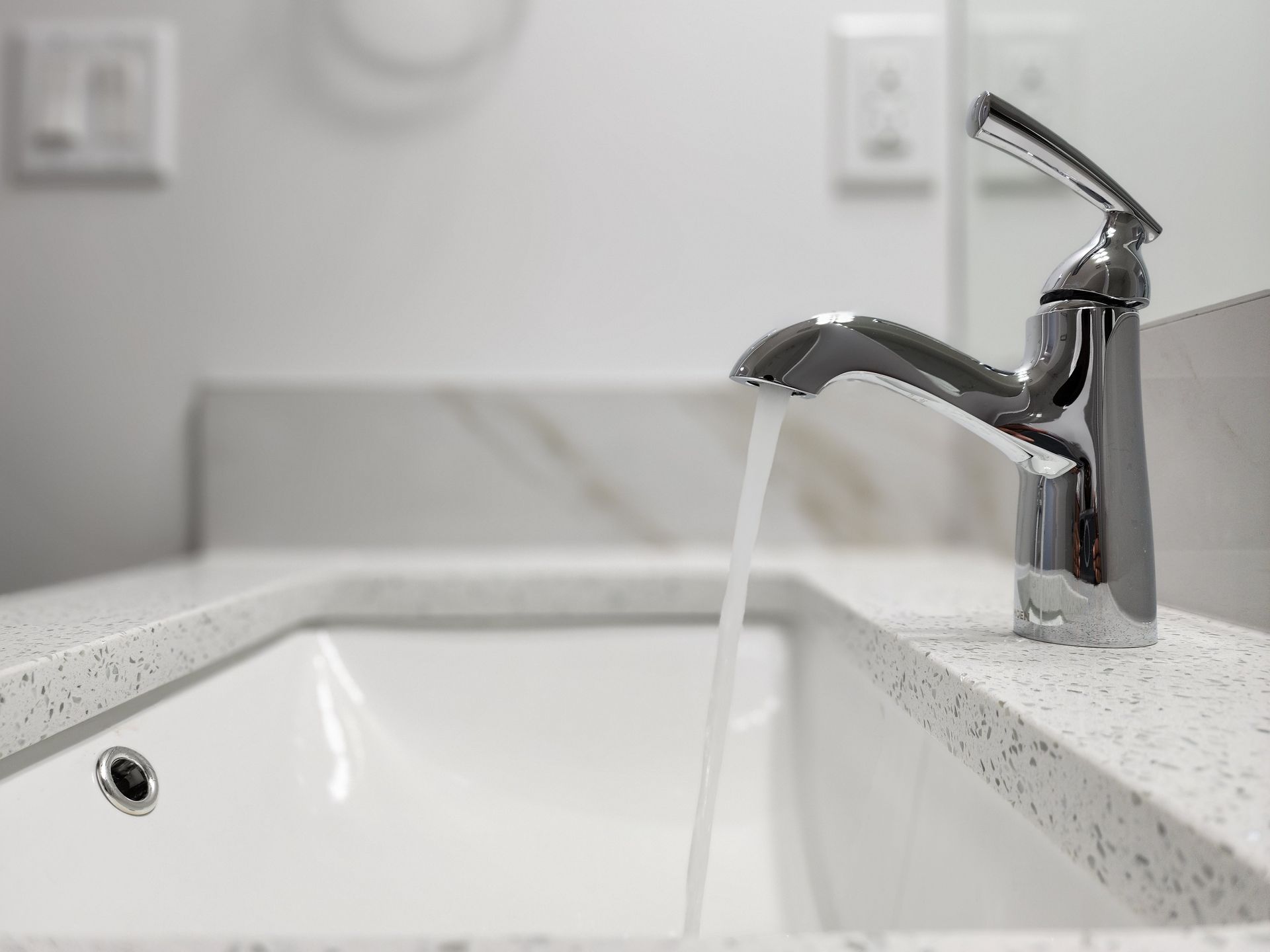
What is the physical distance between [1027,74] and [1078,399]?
495mm

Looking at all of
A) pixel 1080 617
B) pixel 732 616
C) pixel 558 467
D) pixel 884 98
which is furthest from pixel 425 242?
pixel 1080 617

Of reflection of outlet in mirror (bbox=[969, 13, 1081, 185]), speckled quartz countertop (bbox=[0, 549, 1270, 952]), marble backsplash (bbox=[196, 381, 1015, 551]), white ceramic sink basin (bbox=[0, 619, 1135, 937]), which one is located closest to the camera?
speckled quartz countertop (bbox=[0, 549, 1270, 952])

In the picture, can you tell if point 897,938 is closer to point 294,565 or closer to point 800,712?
point 800,712

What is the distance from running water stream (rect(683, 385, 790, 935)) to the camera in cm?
39

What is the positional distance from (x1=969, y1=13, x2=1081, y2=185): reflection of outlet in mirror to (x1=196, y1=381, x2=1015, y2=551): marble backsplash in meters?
0.24

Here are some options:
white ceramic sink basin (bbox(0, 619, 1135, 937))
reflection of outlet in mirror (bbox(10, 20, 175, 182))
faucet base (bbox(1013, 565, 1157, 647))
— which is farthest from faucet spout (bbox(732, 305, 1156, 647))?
reflection of outlet in mirror (bbox(10, 20, 175, 182))

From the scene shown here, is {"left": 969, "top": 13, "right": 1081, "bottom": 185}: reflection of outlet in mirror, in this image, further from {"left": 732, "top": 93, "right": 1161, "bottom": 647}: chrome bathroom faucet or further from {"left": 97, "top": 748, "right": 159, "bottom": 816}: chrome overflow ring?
{"left": 97, "top": 748, "right": 159, "bottom": 816}: chrome overflow ring

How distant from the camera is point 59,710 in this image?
1.21 feet

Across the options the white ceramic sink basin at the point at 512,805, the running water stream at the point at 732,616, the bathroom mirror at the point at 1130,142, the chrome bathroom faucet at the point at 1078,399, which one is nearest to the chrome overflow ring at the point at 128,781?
the white ceramic sink basin at the point at 512,805

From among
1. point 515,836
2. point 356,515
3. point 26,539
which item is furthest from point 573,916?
point 26,539

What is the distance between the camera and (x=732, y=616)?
425mm

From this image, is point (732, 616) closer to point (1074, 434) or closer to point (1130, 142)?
point (1074, 434)

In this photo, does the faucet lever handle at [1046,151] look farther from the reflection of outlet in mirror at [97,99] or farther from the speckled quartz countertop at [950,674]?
the reflection of outlet in mirror at [97,99]

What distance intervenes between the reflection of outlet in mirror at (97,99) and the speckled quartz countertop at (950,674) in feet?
1.43
